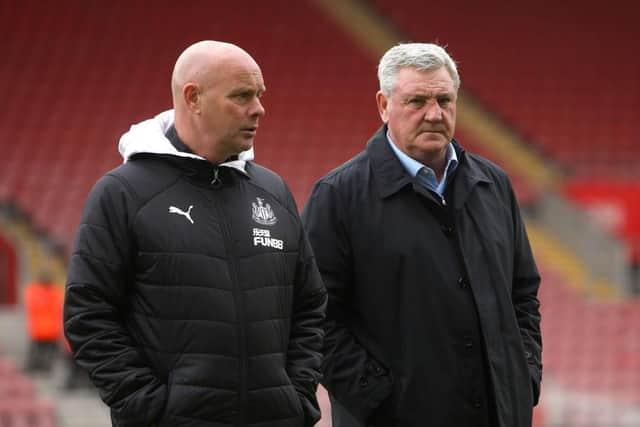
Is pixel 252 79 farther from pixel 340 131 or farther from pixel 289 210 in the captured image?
pixel 340 131

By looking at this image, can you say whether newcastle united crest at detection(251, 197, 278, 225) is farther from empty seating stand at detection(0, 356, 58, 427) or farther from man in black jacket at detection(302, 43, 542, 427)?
empty seating stand at detection(0, 356, 58, 427)

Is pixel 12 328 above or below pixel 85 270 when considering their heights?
below

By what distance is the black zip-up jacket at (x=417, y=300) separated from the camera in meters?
3.22

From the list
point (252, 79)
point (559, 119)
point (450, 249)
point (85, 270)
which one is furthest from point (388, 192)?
point (559, 119)

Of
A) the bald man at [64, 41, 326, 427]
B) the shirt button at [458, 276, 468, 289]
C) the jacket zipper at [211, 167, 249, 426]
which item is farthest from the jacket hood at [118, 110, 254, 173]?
the shirt button at [458, 276, 468, 289]

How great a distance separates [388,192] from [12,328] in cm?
754

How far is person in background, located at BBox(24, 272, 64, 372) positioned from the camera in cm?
950

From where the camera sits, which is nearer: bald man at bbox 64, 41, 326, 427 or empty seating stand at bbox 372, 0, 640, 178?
bald man at bbox 64, 41, 326, 427

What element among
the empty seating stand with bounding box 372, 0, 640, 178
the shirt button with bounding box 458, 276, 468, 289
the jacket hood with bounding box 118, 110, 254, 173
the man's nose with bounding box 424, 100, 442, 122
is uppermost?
the empty seating stand with bounding box 372, 0, 640, 178

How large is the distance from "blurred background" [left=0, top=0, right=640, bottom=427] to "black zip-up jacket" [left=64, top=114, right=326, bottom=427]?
19.5 feet

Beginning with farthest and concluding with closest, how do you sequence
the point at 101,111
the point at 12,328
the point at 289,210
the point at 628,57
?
the point at 628,57, the point at 101,111, the point at 12,328, the point at 289,210

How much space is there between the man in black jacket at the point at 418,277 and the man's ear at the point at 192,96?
59 cm

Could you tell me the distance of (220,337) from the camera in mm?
2799

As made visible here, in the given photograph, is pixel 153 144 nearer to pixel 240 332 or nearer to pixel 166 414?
pixel 240 332
